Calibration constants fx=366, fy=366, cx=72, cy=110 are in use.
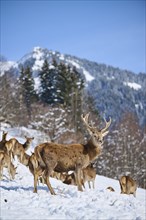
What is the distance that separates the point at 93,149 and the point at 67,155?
1.14 meters

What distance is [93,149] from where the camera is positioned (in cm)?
1222

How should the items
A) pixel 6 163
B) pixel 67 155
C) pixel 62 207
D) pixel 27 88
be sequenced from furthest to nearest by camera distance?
pixel 27 88, pixel 6 163, pixel 67 155, pixel 62 207

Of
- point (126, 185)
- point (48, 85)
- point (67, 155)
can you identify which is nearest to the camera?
point (67, 155)

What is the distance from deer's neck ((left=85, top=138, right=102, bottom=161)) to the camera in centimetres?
1211

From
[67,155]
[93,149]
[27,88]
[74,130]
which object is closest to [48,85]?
[27,88]

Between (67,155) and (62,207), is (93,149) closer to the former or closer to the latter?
(67,155)

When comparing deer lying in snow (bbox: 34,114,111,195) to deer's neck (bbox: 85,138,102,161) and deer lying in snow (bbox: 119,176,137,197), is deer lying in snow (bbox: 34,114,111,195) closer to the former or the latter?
deer's neck (bbox: 85,138,102,161)

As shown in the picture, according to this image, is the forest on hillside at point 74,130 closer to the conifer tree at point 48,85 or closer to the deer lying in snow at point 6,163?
the conifer tree at point 48,85

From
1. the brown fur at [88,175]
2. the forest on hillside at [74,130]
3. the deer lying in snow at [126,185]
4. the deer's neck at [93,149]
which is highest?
the forest on hillside at [74,130]

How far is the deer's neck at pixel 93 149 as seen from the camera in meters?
12.1

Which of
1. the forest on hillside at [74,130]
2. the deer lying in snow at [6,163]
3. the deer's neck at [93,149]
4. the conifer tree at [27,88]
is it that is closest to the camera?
the deer's neck at [93,149]

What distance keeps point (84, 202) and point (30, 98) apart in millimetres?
52596

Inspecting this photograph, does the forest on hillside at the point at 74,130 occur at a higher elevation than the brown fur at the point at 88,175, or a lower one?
higher

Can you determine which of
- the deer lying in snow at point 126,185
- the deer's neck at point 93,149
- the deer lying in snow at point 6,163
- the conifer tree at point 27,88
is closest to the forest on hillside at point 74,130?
the conifer tree at point 27,88
